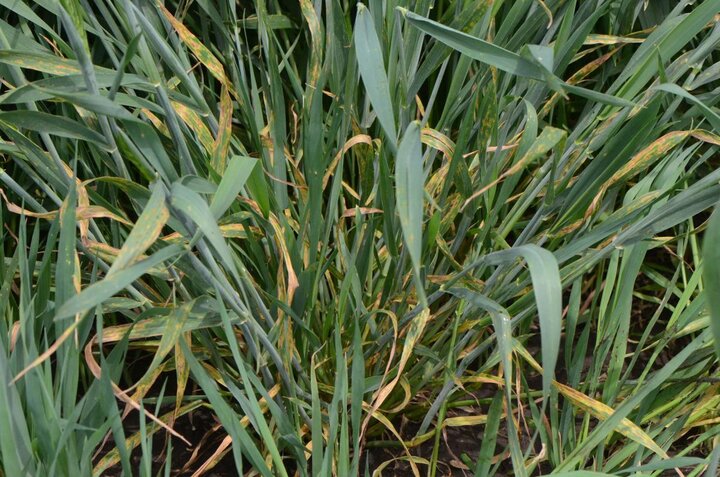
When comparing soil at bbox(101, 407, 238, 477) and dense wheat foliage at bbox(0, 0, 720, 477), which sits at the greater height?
dense wheat foliage at bbox(0, 0, 720, 477)

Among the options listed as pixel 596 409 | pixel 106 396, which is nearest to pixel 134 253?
pixel 106 396

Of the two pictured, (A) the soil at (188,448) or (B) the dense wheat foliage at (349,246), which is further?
(A) the soil at (188,448)

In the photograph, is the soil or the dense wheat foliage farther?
the soil

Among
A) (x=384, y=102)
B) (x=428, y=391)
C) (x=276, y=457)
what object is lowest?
(x=428, y=391)

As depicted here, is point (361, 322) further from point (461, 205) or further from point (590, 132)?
point (590, 132)

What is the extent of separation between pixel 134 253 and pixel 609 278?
0.63 meters

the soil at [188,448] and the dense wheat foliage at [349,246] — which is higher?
the dense wheat foliage at [349,246]

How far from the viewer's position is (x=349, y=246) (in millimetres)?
1073

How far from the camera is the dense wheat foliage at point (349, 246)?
0.71m

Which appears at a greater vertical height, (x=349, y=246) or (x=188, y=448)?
(x=349, y=246)

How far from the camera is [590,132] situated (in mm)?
972

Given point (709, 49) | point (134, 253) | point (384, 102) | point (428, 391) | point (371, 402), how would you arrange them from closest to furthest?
point (134, 253) < point (384, 102) < point (709, 49) < point (371, 402) < point (428, 391)

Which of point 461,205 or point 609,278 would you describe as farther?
point 609,278

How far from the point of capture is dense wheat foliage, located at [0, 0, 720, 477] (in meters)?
0.71
